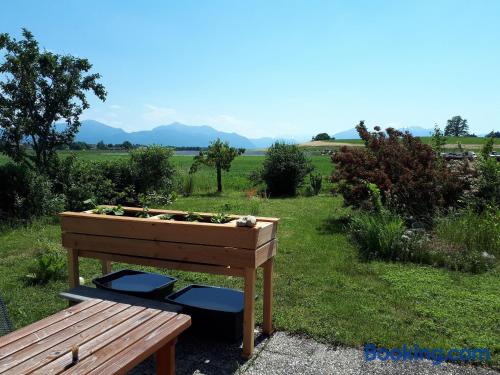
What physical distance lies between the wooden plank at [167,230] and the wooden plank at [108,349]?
1.08 meters

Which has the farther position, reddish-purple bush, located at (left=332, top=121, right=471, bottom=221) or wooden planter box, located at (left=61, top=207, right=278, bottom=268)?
reddish-purple bush, located at (left=332, top=121, right=471, bottom=221)

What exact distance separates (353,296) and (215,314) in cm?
185

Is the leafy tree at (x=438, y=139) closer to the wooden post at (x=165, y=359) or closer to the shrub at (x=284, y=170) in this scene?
the shrub at (x=284, y=170)

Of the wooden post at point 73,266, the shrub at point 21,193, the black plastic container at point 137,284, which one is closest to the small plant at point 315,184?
the shrub at point 21,193

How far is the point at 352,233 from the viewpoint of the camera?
7422mm

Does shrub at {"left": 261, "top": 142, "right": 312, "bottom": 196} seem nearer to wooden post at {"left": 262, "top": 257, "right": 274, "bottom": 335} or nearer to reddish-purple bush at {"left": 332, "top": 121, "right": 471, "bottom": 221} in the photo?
reddish-purple bush at {"left": 332, "top": 121, "right": 471, "bottom": 221}

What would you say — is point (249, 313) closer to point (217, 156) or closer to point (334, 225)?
point (334, 225)

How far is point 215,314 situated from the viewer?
11.8ft

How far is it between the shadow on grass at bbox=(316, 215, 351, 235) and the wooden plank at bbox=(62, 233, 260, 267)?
476 cm

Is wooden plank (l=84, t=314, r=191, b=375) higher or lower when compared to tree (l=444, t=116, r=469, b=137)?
lower

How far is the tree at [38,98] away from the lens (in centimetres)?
936

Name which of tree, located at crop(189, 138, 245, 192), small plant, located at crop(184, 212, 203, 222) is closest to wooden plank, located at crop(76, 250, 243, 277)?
small plant, located at crop(184, 212, 203, 222)

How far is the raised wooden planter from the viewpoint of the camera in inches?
131

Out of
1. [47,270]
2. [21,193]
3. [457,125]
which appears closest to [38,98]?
[21,193]
